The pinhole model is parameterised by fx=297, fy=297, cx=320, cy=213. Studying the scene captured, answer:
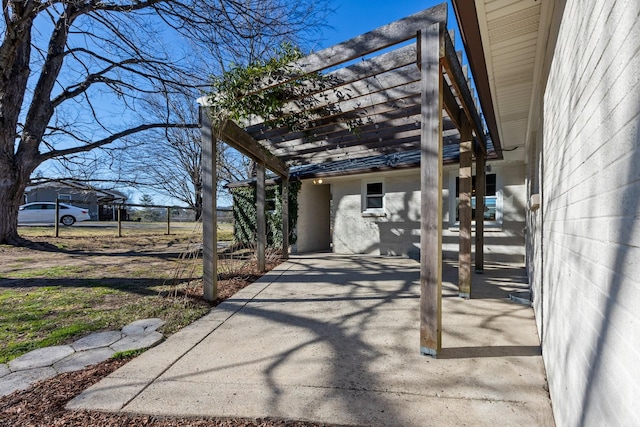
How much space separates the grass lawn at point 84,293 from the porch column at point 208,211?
266 mm

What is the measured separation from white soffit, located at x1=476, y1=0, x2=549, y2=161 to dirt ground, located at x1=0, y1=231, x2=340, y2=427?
3.37 m

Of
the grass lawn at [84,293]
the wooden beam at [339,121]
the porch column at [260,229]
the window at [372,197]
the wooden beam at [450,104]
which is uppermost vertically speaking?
the wooden beam at [339,121]

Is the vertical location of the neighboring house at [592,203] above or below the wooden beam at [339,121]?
below

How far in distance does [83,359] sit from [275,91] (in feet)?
11.0

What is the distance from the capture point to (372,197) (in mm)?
8719

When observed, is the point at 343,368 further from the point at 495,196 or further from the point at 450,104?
the point at 495,196

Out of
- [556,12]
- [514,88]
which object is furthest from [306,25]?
[556,12]

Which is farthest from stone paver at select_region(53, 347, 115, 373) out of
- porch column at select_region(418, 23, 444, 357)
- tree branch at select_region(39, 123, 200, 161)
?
tree branch at select_region(39, 123, 200, 161)

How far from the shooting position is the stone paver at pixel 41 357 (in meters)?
2.30

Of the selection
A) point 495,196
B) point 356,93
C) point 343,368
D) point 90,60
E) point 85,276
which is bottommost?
point 343,368

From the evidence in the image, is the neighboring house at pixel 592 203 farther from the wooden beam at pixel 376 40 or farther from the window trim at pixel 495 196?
the window trim at pixel 495 196

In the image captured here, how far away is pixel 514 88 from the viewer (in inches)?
153

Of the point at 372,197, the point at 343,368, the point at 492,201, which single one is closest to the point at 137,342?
the point at 343,368

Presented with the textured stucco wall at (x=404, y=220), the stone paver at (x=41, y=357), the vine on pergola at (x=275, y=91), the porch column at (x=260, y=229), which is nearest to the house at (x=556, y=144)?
the porch column at (x=260, y=229)
